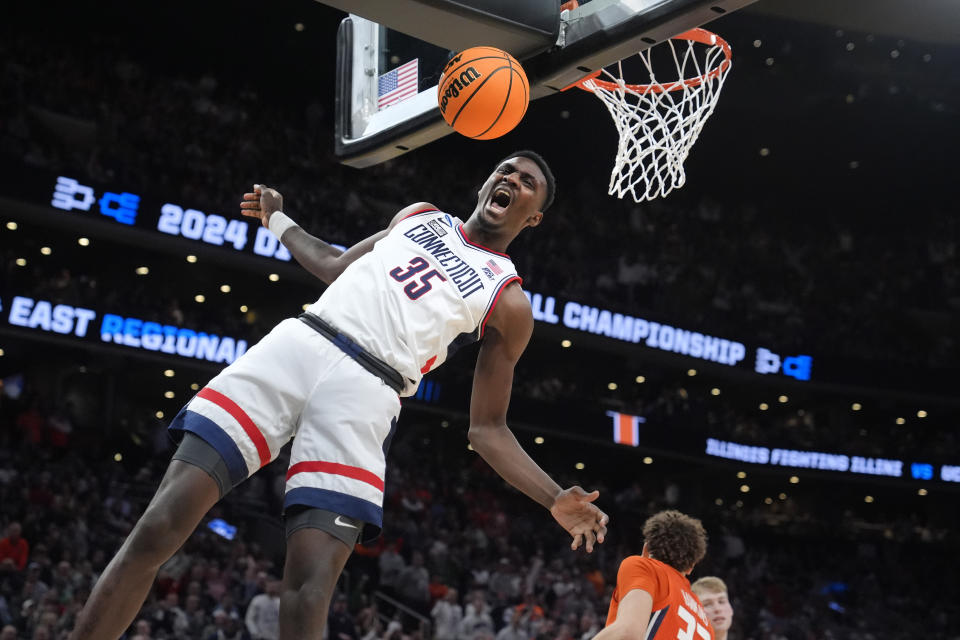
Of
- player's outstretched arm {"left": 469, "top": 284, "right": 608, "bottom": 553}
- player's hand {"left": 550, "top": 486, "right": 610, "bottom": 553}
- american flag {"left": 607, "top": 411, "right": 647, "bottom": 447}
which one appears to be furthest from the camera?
american flag {"left": 607, "top": 411, "right": 647, "bottom": 447}

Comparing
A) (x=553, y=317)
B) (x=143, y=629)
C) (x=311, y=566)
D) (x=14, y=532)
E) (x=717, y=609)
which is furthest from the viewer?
(x=553, y=317)

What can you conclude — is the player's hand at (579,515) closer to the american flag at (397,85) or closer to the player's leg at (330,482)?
the player's leg at (330,482)

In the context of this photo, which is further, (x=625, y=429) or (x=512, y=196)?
(x=625, y=429)

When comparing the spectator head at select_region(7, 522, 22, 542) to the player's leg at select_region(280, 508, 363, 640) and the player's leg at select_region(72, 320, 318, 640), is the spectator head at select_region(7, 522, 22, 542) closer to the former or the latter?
the player's leg at select_region(72, 320, 318, 640)

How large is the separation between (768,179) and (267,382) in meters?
22.9

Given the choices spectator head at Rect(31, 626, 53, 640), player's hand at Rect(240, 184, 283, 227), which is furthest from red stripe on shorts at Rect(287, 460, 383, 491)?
spectator head at Rect(31, 626, 53, 640)

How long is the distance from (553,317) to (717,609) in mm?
14895

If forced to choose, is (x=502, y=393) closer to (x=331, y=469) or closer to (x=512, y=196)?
(x=512, y=196)

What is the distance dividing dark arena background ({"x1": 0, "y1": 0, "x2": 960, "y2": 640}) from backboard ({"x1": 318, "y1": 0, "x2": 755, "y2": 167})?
7.07 m

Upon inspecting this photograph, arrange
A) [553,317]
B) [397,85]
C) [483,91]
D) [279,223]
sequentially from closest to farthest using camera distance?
1. [279,223]
2. [483,91]
3. [397,85]
4. [553,317]

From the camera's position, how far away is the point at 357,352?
316 cm

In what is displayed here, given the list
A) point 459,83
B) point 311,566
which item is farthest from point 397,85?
point 311,566

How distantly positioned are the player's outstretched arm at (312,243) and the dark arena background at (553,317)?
7489 millimetres

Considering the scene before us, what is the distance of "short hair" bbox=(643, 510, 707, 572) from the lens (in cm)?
416
